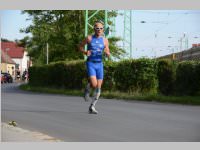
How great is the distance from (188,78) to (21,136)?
12.4 meters

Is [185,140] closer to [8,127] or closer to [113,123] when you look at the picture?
[113,123]

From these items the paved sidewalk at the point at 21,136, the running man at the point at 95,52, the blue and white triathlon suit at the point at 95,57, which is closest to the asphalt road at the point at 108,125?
the paved sidewalk at the point at 21,136

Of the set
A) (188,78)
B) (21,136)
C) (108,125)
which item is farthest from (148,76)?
(21,136)

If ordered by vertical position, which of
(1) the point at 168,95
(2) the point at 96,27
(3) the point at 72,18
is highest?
(3) the point at 72,18

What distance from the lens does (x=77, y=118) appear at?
10.9m

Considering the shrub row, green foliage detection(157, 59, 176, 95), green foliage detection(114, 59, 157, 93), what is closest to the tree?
the shrub row

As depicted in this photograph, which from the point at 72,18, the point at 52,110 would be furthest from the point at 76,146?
the point at 72,18

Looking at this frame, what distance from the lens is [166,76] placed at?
21078mm

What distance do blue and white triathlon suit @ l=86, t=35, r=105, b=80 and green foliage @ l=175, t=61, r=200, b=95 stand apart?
846cm

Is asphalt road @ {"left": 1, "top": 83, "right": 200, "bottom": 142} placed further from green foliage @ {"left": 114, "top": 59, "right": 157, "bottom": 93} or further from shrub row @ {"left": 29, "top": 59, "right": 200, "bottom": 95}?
green foliage @ {"left": 114, "top": 59, "right": 157, "bottom": 93}

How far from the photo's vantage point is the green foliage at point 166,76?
2062 centimetres

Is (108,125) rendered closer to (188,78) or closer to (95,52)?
(95,52)

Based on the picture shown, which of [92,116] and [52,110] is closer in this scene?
[92,116]

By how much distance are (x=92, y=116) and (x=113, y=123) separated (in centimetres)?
130
